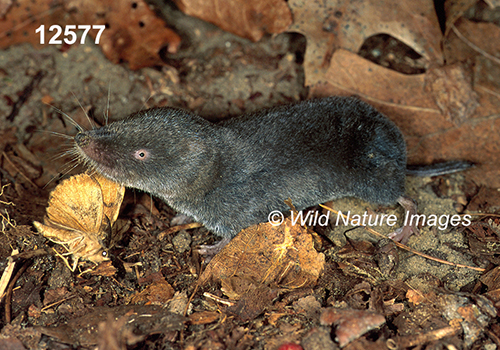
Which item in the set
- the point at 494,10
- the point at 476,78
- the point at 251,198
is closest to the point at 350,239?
the point at 251,198

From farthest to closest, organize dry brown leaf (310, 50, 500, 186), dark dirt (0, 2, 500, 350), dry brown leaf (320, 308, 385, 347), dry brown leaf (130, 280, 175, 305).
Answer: dry brown leaf (310, 50, 500, 186) < dry brown leaf (130, 280, 175, 305) < dark dirt (0, 2, 500, 350) < dry brown leaf (320, 308, 385, 347)

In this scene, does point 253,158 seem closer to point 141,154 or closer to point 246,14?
point 141,154

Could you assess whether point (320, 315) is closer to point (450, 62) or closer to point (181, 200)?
point (181, 200)

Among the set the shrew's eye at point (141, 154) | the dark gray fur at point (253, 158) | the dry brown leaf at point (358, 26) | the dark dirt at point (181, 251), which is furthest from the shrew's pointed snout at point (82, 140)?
the dry brown leaf at point (358, 26)

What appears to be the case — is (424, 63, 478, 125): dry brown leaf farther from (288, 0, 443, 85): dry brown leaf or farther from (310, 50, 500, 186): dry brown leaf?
(288, 0, 443, 85): dry brown leaf

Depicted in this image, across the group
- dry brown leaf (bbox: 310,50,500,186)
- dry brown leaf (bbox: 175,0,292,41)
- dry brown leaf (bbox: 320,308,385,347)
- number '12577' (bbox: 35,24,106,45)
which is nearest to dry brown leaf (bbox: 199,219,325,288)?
dry brown leaf (bbox: 320,308,385,347)
